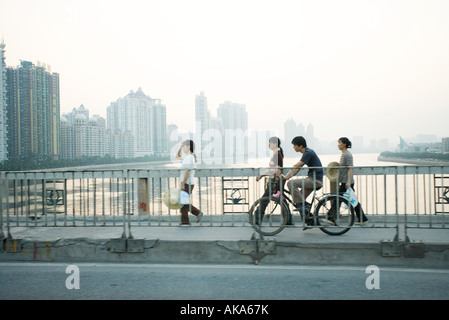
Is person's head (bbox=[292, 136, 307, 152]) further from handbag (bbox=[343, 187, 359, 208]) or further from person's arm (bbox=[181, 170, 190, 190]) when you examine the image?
person's arm (bbox=[181, 170, 190, 190])

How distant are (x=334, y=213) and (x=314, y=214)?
0.30 metres

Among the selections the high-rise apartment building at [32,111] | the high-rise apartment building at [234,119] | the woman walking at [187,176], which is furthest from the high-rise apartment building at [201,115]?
the woman walking at [187,176]

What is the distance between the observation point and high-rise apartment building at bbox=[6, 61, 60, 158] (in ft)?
398

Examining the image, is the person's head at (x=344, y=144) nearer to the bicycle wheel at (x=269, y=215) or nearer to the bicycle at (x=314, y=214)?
the bicycle at (x=314, y=214)

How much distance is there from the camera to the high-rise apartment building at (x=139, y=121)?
7259 inches

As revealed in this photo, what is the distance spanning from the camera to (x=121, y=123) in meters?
186

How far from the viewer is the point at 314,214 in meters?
6.22

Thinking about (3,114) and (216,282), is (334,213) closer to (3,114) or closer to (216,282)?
(216,282)

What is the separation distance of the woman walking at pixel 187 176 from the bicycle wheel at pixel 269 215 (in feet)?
4.31

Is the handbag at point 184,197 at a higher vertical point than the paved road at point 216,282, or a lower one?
higher

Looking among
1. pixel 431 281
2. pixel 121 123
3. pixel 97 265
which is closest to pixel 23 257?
pixel 97 265

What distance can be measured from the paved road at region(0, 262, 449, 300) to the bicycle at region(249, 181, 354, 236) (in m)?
1.07
